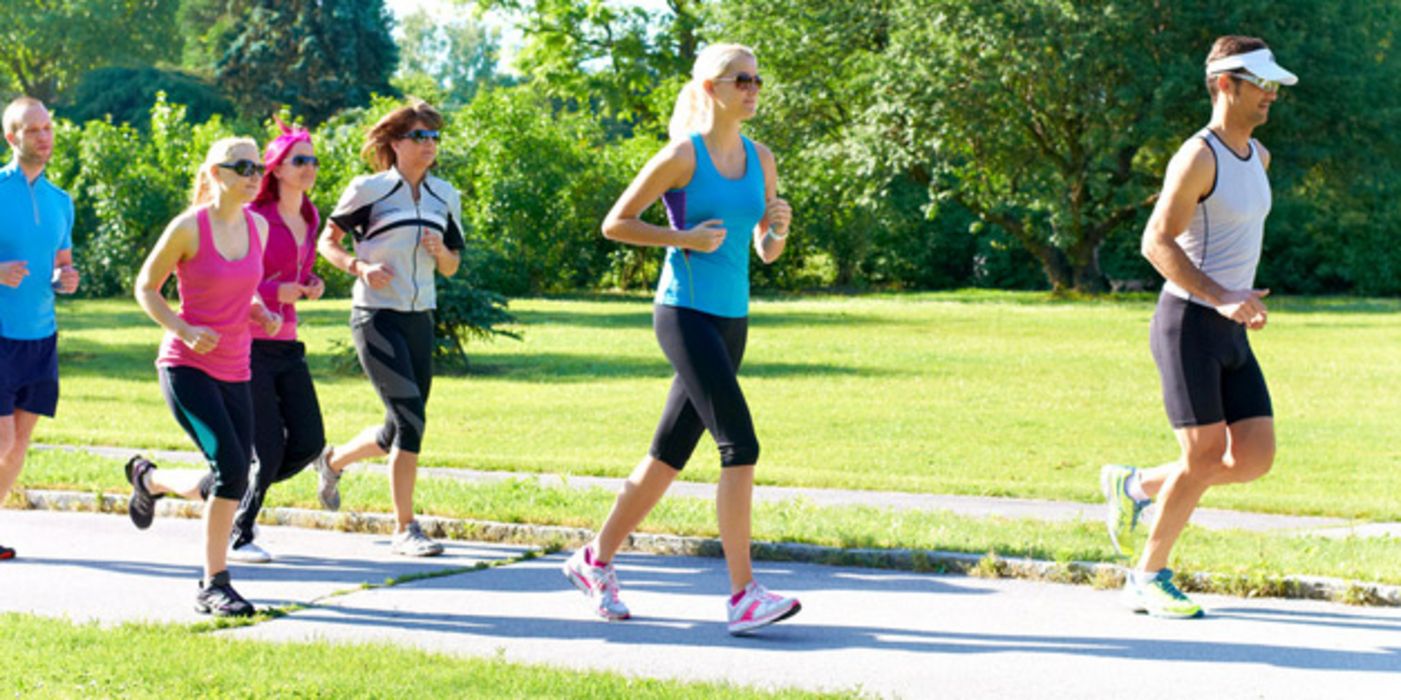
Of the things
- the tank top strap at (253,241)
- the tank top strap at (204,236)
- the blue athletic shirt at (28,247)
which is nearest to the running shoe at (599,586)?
the tank top strap at (253,241)

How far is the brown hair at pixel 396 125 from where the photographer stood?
850cm

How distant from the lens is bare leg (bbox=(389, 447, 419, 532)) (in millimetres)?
8562

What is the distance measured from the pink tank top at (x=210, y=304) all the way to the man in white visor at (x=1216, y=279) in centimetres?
354

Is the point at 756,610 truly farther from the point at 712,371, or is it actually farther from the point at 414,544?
the point at 414,544

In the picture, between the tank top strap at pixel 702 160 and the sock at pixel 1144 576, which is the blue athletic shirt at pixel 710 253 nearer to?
the tank top strap at pixel 702 160

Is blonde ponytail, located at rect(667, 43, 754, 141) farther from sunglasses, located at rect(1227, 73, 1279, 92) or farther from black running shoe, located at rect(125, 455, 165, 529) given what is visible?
black running shoe, located at rect(125, 455, 165, 529)

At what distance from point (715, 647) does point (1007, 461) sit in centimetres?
773

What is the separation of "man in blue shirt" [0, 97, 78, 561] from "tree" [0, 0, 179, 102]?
85299 mm

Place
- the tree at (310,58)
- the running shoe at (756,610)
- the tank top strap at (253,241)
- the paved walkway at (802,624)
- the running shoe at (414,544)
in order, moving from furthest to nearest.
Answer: the tree at (310,58), the running shoe at (414,544), the tank top strap at (253,241), the running shoe at (756,610), the paved walkway at (802,624)

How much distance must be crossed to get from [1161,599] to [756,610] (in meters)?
1.61

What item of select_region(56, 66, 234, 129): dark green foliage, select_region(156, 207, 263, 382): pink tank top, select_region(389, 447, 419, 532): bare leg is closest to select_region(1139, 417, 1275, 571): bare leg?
select_region(389, 447, 419, 532): bare leg

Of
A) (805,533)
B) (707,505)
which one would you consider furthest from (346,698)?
(707,505)

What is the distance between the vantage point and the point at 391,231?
8492 mm

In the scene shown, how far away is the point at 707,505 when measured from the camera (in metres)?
9.78
